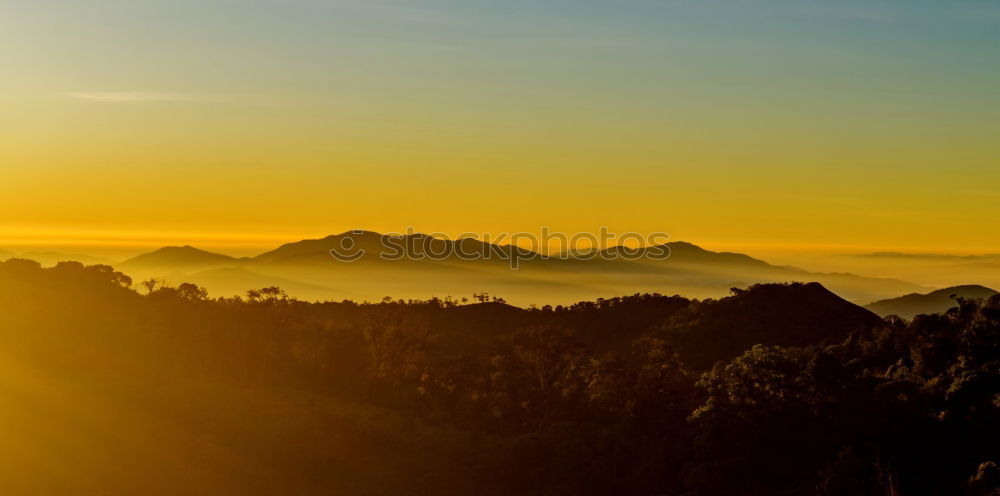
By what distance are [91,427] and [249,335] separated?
1042 inches

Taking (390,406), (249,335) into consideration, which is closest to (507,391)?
(390,406)

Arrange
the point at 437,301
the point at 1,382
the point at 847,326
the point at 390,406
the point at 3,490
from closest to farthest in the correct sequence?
the point at 3,490, the point at 1,382, the point at 390,406, the point at 847,326, the point at 437,301

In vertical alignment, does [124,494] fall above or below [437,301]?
below

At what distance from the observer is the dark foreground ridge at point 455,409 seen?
2425 inches

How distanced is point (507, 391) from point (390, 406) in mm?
11821

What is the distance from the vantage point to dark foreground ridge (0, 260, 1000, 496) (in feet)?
202

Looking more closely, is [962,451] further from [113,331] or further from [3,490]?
[113,331]

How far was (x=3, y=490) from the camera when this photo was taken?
63781mm

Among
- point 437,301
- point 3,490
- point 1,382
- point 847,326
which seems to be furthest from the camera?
point 437,301

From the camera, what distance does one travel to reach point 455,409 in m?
83.6

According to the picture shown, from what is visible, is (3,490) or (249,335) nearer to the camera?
(3,490)

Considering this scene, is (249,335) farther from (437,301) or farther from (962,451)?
(962,451)

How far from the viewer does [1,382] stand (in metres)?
80.2

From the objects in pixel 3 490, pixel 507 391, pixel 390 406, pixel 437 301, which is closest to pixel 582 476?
pixel 507 391
